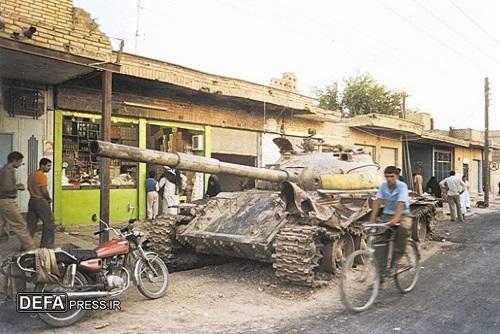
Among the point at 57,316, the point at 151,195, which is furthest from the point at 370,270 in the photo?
the point at 151,195

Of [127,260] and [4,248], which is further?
[4,248]

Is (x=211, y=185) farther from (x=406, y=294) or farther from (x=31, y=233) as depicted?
(x=406, y=294)

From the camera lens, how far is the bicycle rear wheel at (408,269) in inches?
247

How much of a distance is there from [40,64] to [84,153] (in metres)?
2.94

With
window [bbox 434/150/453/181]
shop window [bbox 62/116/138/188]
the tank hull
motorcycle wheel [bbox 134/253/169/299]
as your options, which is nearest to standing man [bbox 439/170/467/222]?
the tank hull

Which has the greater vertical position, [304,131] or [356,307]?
[304,131]

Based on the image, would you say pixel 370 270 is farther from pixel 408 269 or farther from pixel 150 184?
pixel 150 184

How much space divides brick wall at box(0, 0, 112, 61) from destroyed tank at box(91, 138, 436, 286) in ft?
11.6

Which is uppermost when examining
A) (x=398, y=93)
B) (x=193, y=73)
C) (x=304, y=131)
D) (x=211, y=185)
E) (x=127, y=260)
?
(x=398, y=93)

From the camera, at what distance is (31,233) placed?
26.2ft

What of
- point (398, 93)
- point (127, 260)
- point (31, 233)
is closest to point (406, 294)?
point (127, 260)

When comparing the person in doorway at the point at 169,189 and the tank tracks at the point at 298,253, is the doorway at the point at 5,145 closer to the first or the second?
the person in doorway at the point at 169,189

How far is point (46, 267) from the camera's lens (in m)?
4.98

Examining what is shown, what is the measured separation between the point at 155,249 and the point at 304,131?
11.2 meters
